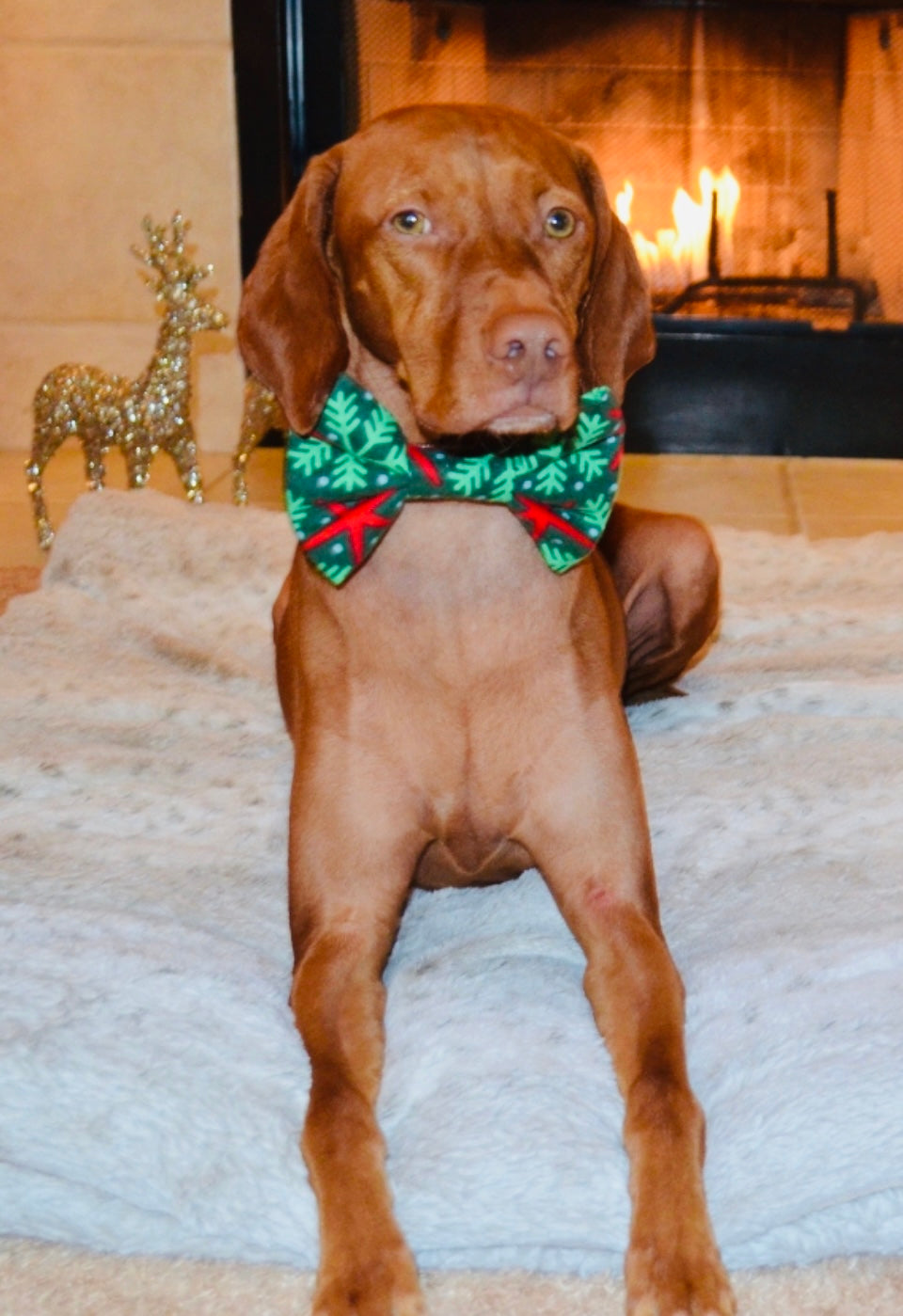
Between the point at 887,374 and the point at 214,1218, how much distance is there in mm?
4270

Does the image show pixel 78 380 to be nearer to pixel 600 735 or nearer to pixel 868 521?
pixel 868 521

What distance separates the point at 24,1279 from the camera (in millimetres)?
1590

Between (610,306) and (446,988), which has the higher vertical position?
(610,306)

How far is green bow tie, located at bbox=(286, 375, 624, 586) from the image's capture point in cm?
204

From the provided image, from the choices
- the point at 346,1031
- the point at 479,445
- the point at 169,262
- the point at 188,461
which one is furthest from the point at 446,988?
the point at 169,262

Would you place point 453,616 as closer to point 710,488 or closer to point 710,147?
point 710,488

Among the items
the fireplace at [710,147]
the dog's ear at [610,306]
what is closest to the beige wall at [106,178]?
the fireplace at [710,147]

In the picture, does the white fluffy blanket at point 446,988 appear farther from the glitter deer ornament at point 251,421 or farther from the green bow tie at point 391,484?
the glitter deer ornament at point 251,421

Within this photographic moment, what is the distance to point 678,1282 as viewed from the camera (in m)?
1.49

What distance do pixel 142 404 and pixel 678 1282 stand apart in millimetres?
3120

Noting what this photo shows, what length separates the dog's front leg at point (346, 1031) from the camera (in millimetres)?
1515

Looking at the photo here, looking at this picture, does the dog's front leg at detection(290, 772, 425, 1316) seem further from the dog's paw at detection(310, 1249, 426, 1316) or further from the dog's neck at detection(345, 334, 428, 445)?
the dog's neck at detection(345, 334, 428, 445)

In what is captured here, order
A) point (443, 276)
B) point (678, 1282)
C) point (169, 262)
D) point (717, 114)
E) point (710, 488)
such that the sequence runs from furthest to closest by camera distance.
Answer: point (717, 114)
point (710, 488)
point (169, 262)
point (443, 276)
point (678, 1282)

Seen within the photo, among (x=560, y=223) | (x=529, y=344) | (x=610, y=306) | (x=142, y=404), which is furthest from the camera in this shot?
(x=142, y=404)
